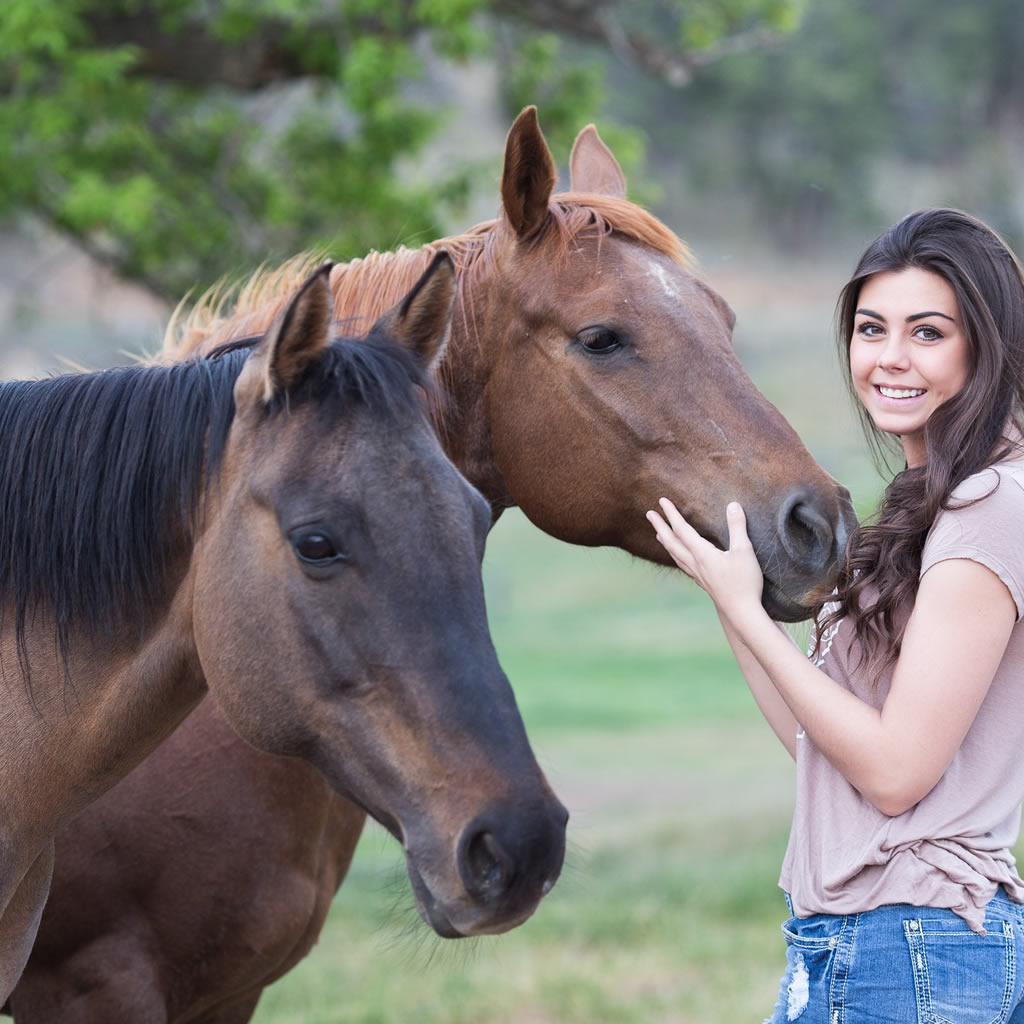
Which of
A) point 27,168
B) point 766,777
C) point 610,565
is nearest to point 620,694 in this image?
point 766,777

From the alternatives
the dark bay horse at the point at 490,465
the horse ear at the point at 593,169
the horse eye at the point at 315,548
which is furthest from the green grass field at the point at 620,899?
the horse ear at the point at 593,169

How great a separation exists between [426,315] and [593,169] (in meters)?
1.63

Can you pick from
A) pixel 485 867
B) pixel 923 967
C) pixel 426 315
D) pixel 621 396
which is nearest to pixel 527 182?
pixel 621 396

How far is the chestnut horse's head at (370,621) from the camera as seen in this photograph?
2.12 meters

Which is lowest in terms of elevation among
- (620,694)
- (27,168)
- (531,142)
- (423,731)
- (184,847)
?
(620,694)

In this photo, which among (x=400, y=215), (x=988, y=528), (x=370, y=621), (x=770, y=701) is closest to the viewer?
(x=370, y=621)

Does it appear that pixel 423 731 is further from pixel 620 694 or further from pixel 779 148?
pixel 779 148

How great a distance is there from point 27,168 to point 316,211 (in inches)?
72.7

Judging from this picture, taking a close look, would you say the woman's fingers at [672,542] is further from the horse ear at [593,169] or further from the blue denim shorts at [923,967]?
the horse ear at [593,169]

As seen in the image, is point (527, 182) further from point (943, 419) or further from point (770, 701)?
point (770, 701)

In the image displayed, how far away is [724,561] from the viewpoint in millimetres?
2648

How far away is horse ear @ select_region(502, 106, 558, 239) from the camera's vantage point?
321 centimetres

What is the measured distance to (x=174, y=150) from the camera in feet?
29.1

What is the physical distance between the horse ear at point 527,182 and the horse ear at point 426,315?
2.45 feet
